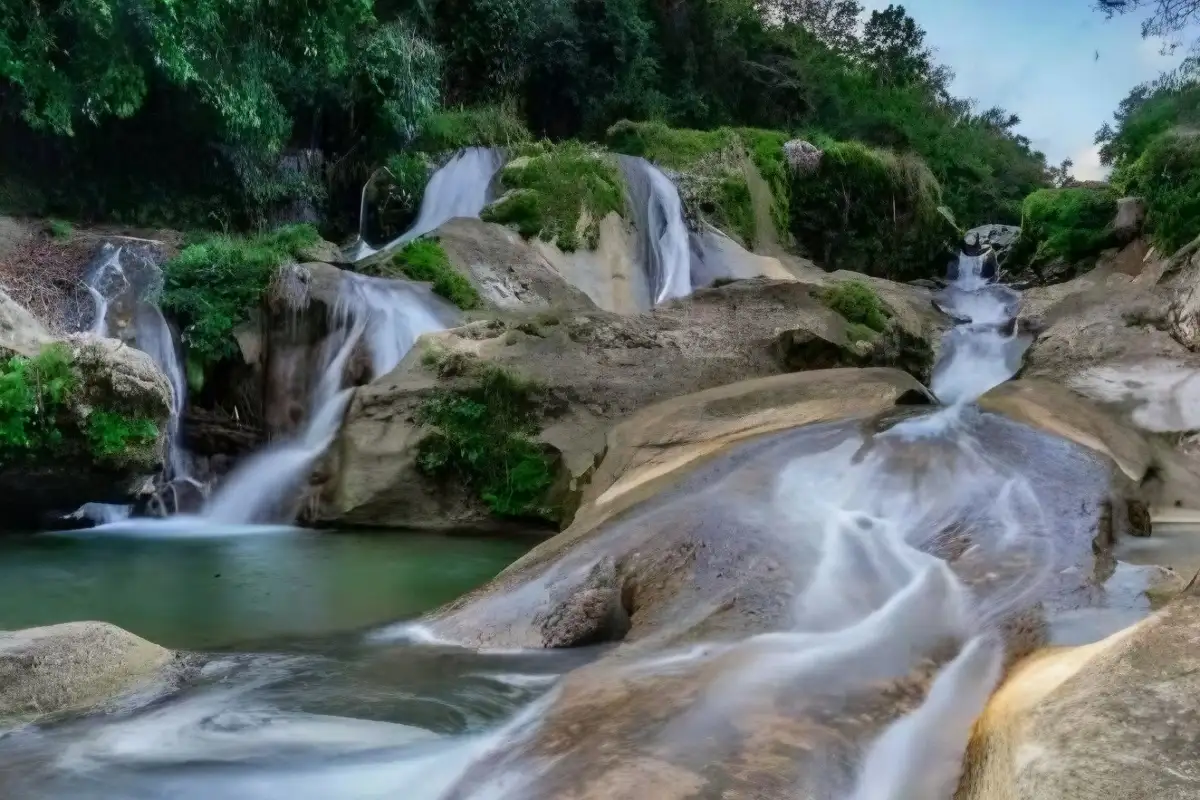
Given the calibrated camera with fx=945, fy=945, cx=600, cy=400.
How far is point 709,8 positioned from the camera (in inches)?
955

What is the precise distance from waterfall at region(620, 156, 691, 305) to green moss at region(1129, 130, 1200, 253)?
279 inches

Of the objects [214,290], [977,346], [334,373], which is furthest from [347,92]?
[977,346]

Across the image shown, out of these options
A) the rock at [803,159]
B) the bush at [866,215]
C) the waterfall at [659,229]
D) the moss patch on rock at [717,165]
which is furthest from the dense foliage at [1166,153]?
the waterfall at [659,229]

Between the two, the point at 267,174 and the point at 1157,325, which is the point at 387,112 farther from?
the point at 1157,325

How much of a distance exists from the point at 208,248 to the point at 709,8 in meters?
17.2

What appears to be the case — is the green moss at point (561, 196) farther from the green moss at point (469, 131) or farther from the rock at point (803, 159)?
the rock at point (803, 159)

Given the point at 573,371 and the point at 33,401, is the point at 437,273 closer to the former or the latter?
the point at 573,371

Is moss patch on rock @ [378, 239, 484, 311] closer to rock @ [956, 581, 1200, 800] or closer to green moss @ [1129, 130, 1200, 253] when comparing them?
rock @ [956, 581, 1200, 800]

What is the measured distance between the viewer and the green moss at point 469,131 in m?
17.5

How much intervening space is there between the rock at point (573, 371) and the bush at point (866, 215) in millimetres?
9402

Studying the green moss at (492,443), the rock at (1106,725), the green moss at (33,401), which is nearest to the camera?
the rock at (1106,725)

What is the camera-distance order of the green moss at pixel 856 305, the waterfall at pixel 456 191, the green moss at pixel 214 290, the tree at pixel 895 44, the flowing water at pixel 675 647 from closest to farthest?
the flowing water at pixel 675 647 → the green moss at pixel 214 290 → the green moss at pixel 856 305 → the waterfall at pixel 456 191 → the tree at pixel 895 44

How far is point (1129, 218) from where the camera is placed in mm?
16375

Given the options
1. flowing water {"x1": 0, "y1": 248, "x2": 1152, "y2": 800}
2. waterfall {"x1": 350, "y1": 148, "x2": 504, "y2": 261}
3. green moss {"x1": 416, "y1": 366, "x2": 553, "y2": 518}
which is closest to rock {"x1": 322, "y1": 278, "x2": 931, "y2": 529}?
green moss {"x1": 416, "y1": 366, "x2": 553, "y2": 518}
